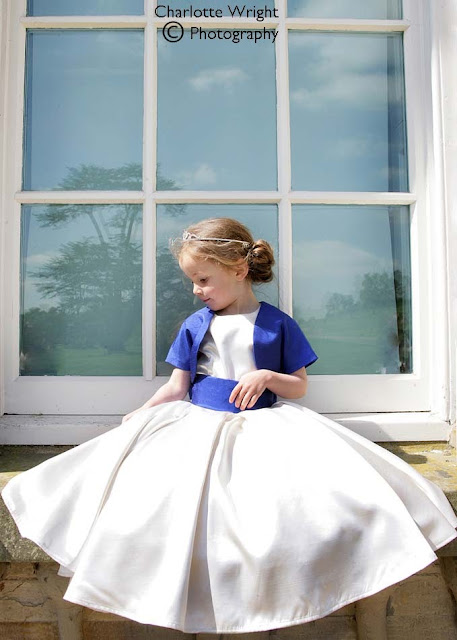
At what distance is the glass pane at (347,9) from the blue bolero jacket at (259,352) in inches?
43.5

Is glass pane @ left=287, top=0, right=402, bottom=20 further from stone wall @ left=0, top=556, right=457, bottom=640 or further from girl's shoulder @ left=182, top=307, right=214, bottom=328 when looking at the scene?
stone wall @ left=0, top=556, right=457, bottom=640

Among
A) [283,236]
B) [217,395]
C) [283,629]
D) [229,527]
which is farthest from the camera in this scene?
[283,236]

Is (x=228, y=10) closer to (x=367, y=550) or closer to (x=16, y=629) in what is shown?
(x=367, y=550)

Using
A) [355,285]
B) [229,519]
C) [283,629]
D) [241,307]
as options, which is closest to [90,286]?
[241,307]

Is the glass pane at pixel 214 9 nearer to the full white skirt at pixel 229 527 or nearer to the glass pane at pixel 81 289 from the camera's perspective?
the glass pane at pixel 81 289

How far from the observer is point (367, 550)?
3.98 feet

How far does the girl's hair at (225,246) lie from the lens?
1.68m

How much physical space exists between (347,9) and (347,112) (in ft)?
1.23

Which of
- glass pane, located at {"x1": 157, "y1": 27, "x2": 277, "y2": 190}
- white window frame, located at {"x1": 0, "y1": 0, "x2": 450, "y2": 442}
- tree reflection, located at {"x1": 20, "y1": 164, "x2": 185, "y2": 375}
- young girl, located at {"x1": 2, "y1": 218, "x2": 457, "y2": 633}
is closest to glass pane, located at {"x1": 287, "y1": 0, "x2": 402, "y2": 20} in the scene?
white window frame, located at {"x1": 0, "y1": 0, "x2": 450, "y2": 442}

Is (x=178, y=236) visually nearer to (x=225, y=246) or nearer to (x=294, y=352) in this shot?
(x=225, y=246)

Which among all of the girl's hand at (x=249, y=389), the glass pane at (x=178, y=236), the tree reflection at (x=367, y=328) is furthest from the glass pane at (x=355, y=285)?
the girl's hand at (x=249, y=389)

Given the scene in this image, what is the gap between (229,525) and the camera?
1.22 meters

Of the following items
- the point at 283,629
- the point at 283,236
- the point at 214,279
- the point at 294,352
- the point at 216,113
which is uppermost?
the point at 216,113

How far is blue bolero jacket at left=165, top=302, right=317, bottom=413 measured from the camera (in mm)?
1680
